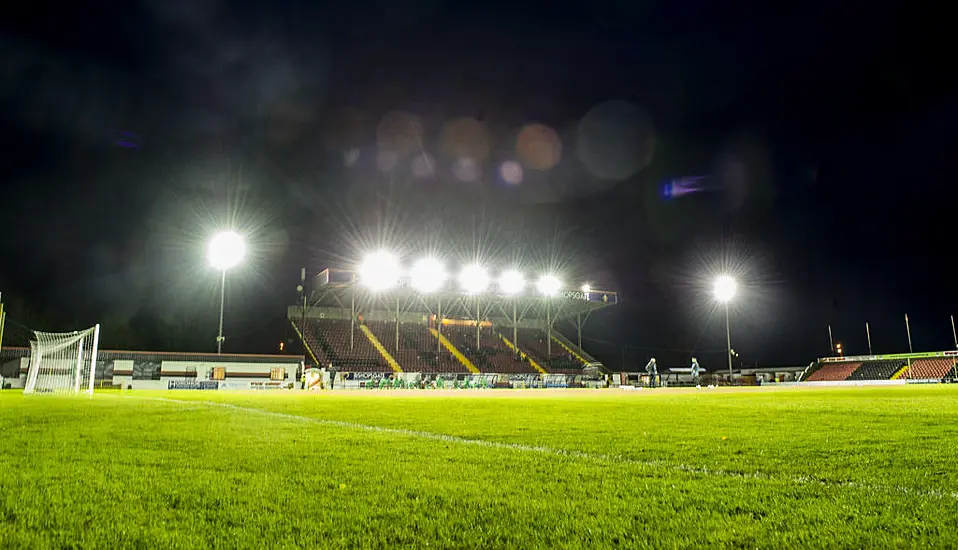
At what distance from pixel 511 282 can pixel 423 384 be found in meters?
13.9

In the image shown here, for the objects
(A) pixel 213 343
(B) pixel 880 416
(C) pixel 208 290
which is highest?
(C) pixel 208 290

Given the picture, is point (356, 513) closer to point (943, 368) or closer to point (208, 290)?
point (208, 290)

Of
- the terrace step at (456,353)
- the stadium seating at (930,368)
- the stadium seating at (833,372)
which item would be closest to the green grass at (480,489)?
the terrace step at (456,353)

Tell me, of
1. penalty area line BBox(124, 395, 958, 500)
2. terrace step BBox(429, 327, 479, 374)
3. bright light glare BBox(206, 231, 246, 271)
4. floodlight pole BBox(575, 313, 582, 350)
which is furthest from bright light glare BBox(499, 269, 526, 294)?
penalty area line BBox(124, 395, 958, 500)

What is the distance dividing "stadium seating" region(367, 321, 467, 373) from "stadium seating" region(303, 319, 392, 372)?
2006 millimetres

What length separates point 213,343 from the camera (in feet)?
159

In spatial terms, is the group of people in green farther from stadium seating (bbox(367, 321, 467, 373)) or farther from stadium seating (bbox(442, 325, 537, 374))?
stadium seating (bbox(442, 325, 537, 374))

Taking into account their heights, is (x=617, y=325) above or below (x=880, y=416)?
above

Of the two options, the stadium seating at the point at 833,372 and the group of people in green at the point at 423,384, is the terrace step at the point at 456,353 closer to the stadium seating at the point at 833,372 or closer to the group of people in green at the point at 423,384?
the group of people in green at the point at 423,384

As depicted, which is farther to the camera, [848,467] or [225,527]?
[848,467]

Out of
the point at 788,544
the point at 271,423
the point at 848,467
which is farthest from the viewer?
the point at 271,423

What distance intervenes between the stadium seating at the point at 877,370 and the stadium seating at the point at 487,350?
93.7 feet

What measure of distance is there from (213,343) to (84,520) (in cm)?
4991

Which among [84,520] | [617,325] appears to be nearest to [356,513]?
[84,520]
